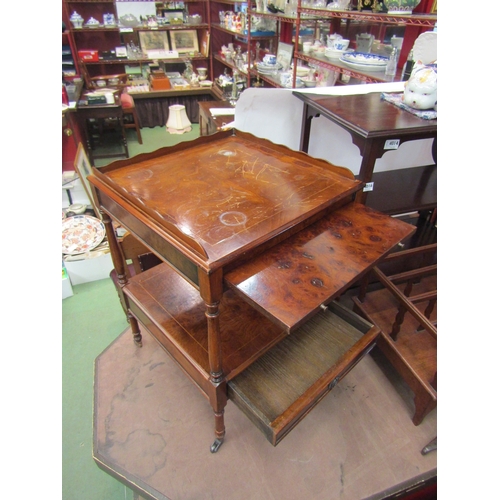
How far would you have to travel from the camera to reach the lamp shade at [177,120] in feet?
14.3

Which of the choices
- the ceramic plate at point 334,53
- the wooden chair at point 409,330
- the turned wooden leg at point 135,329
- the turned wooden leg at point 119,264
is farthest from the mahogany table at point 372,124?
the turned wooden leg at point 135,329

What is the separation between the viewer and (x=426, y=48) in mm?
1310

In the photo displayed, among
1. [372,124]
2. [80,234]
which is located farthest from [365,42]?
[80,234]

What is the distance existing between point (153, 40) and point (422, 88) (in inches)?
172

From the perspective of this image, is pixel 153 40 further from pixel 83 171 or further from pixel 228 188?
pixel 228 188

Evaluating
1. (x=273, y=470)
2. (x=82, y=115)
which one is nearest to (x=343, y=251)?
(x=273, y=470)

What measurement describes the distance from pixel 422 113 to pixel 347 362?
0.90 meters

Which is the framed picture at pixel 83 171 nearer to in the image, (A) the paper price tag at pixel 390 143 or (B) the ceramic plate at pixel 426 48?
(A) the paper price tag at pixel 390 143

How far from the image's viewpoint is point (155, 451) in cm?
116

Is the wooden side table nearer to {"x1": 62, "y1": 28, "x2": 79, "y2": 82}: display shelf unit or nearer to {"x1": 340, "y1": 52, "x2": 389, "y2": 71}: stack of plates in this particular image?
{"x1": 340, "y1": 52, "x2": 389, "y2": 71}: stack of plates

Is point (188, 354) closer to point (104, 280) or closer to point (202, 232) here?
point (202, 232)

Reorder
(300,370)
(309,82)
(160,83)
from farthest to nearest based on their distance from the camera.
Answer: (160,83), (309,82), (300,370)

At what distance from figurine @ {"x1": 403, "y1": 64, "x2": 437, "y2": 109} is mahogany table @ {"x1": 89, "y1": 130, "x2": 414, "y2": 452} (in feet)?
1.37

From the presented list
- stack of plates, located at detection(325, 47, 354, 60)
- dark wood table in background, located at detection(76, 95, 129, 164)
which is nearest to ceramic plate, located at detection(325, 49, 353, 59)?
stack of plates, located at detection(325, 47, 354, 60)
